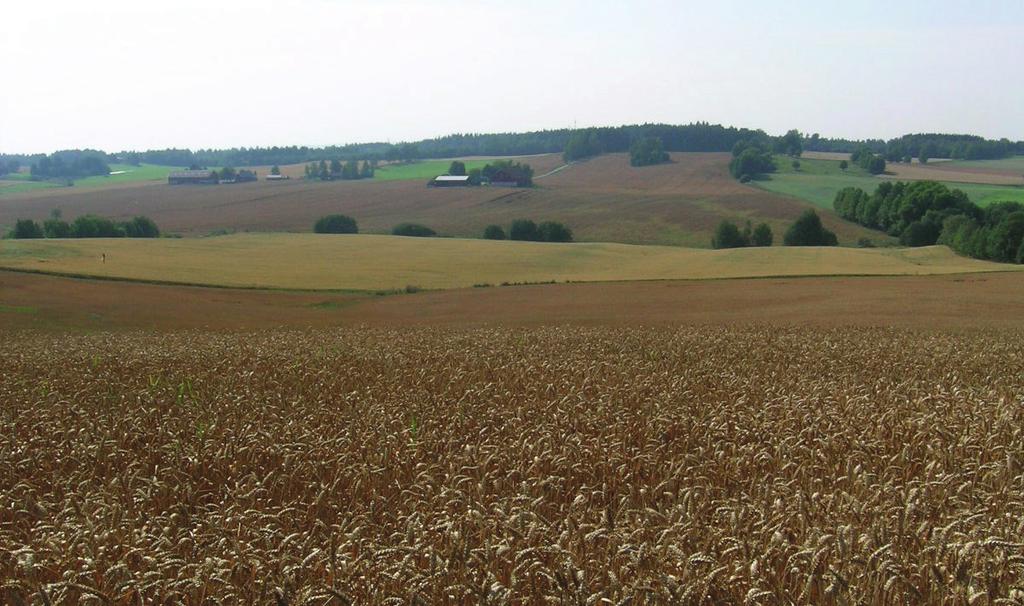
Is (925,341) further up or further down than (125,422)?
further down

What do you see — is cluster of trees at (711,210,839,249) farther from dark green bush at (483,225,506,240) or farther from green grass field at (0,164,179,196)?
green grass field at (0,164,179,196)

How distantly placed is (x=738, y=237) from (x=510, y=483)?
79046 mm

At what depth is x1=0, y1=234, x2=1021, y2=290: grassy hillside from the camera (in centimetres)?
5244

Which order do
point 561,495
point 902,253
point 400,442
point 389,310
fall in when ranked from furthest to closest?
point 902,253
point 389,310
point 400,442
point 561,495

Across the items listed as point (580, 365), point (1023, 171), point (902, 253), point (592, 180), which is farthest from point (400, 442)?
point (1023, 171)

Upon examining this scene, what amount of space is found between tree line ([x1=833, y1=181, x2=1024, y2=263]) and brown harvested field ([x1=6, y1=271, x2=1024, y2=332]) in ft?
63.4

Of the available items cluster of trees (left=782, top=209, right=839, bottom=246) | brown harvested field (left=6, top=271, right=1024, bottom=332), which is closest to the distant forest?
cluster of trees (left=782, top=209, right=839, bottom=246)

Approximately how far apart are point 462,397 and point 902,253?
206 ft

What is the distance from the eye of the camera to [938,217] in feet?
272

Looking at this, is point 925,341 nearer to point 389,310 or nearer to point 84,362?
point 84,362

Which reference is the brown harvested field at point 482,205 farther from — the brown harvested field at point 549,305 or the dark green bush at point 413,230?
the brown harvested field at point 549,305

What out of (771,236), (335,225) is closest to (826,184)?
(771,236)

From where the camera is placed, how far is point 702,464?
7.08 meters

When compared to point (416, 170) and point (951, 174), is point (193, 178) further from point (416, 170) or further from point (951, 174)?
point (951, 174)
